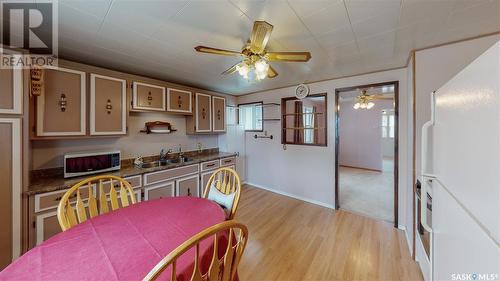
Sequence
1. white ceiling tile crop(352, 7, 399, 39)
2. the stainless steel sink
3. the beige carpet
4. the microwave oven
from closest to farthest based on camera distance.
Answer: white ceiling tile crop(352, 7, 399, 39), the microwave oven, the stainless steel sink, the beige carpet

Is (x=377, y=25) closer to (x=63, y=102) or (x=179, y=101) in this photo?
(x=179, y=101)

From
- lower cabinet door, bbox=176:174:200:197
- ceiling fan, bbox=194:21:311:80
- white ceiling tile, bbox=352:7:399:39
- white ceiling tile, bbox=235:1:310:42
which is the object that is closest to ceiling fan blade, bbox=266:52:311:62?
ceiling fan, bbox=194:21:311:80

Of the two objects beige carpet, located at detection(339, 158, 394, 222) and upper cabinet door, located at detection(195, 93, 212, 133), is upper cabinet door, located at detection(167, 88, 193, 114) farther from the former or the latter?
beige carpet, located at detection(339, 158, 394, 222)

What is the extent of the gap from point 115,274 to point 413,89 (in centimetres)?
278

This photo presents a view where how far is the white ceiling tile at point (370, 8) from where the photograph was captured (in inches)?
49.1

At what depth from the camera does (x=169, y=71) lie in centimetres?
266

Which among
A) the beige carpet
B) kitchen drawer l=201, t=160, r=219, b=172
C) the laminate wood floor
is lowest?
the laminate wood floor

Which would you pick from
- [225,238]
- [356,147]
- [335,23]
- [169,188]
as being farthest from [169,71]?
[356,147]

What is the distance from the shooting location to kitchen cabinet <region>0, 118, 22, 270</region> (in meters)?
1.42

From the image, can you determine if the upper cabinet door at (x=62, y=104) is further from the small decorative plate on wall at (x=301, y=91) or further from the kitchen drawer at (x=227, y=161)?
the small decorative plate on wall at (x=301, y=91)

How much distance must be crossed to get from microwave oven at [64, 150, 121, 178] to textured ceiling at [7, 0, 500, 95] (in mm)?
1143

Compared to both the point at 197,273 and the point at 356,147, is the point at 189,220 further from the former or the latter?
the point at 356,147

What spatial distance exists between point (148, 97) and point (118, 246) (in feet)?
7.38

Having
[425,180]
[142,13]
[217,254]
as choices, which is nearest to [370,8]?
[425,180]
